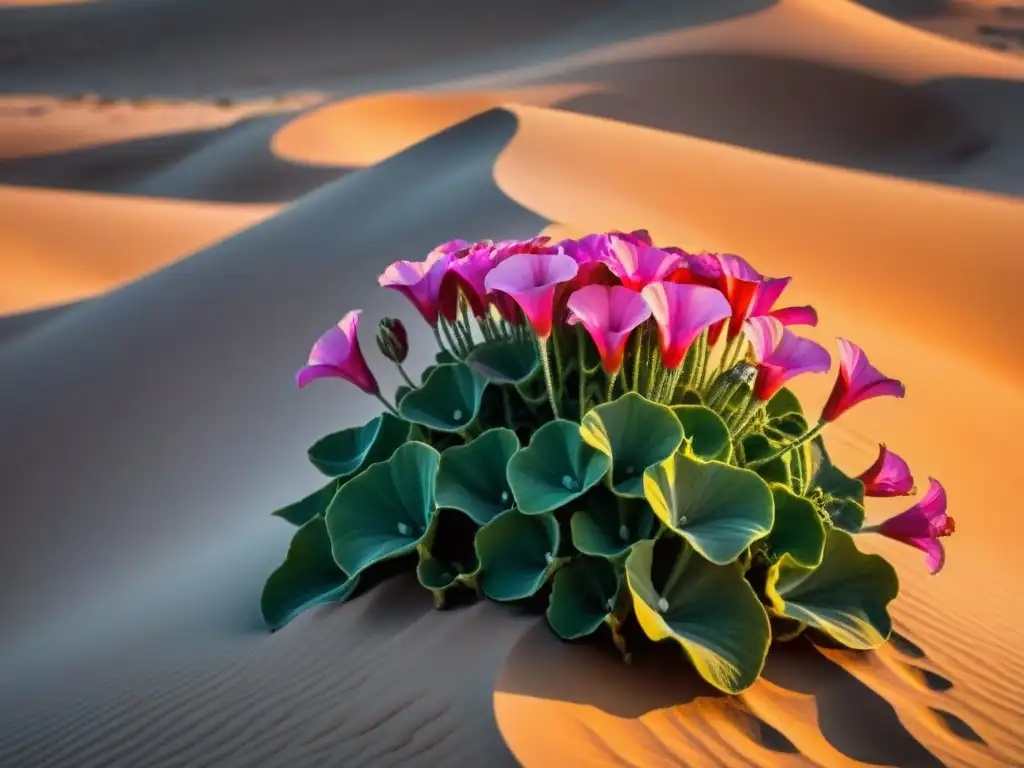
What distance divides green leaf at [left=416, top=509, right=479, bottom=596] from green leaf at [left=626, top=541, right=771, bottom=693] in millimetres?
448

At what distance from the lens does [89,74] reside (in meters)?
28.5

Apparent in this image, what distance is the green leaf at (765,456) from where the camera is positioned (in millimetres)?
2467

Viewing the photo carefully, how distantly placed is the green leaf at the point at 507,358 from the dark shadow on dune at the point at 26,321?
18.7 ft

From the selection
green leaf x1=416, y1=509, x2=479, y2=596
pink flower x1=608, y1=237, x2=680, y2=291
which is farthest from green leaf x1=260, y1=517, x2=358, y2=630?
pink flower x1=608, y1=237, x2=680, y2=291

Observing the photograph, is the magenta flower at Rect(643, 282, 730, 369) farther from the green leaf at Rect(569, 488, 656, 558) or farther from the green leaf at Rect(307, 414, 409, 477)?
the green leaf at Rect(307, 414, 409, 477)

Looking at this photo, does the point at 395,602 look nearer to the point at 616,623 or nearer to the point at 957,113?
the point at 616,623

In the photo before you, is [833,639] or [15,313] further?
[15,313]

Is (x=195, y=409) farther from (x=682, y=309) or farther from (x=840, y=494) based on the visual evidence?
(x=682, y=309)

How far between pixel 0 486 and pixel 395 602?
11.4ft

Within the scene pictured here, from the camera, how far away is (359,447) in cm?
299

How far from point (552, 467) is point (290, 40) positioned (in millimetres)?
32009

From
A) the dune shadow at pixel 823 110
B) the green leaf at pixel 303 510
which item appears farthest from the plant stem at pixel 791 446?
the dune shadow at pixel 823 110

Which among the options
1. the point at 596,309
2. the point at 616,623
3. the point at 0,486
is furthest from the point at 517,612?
the point at 0,486

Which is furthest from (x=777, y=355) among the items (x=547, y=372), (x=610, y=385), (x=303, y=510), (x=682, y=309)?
(x=303, y=510)
